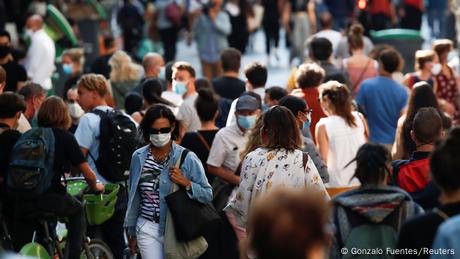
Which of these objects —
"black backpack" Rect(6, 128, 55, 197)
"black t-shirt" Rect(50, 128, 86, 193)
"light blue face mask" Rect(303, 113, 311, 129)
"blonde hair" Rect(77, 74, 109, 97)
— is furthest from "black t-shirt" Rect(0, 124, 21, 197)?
"light blue face mask" Rect(303, 113, 311, 129)

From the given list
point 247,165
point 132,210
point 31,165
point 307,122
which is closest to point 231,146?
point 307,122

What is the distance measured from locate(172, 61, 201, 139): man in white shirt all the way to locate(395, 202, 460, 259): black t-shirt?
218 inches

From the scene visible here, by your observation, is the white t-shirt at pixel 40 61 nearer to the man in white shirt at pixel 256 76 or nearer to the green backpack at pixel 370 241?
the man in white shirt at pixel 256 76

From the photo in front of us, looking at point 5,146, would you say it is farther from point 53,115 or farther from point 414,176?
point 414,176

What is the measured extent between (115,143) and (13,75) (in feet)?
13.4

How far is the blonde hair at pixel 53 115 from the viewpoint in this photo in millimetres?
9344

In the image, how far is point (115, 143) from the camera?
1039 cm

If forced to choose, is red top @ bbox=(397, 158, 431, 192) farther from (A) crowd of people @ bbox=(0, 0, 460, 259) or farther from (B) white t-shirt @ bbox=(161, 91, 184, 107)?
(B) white t-shirt @ bbox=(161, 91, 184, 107)

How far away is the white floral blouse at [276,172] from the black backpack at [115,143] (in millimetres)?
2053

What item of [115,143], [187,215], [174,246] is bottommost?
[174,246]

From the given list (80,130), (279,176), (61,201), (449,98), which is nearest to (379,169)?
(279,176)

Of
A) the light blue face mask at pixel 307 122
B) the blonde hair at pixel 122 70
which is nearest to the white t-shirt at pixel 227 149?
the light blue face mask at pixel 307 122

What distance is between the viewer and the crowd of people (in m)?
6.31

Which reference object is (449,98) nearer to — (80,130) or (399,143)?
(399,143)
